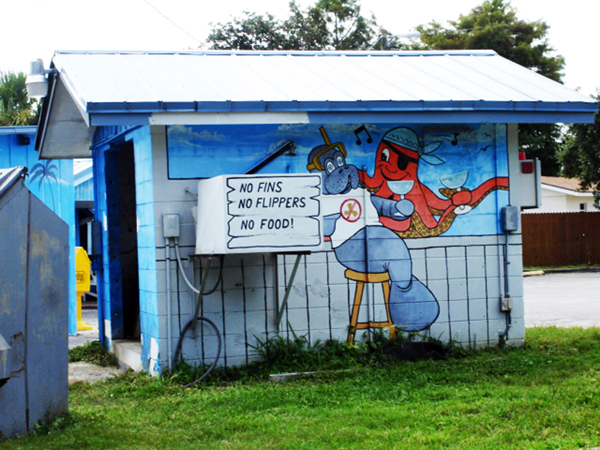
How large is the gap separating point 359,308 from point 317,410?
8.04 feet

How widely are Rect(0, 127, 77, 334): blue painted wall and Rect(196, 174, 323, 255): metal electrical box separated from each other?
6.94 metres

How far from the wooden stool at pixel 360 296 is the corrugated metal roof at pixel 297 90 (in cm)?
174

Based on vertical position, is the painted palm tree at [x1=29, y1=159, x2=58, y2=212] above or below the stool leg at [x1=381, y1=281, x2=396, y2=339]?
above

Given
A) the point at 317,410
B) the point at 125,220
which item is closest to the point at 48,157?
the point at 125,220

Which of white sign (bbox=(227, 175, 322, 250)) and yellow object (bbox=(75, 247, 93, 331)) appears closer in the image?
white sign (bbox=(227, 175, 322, 250))

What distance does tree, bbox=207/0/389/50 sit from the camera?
39969mm

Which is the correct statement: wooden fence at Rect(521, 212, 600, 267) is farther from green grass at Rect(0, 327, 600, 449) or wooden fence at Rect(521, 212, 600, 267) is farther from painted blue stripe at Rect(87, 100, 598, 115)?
green grass at Rect(0, 327, 600, 449)

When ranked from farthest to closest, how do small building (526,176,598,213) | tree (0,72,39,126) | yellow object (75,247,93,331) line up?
small building (526,176,598,213)
tree (0,72,39,126)
yellow object (75,247,93,331)

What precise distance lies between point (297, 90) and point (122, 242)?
3653mm

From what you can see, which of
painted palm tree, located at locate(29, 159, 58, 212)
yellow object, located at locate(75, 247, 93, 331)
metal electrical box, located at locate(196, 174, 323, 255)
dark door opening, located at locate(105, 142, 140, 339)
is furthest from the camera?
yellow object, located at locate(75, 247, 93, 331)

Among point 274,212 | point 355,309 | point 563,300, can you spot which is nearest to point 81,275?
point 355,309

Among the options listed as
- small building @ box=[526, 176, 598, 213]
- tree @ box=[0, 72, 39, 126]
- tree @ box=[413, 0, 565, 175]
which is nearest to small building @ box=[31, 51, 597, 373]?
tree @ box=[0, 72, 39, 126]

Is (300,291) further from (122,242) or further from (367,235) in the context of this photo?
(122,242)

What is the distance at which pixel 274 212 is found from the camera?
7.35 m
